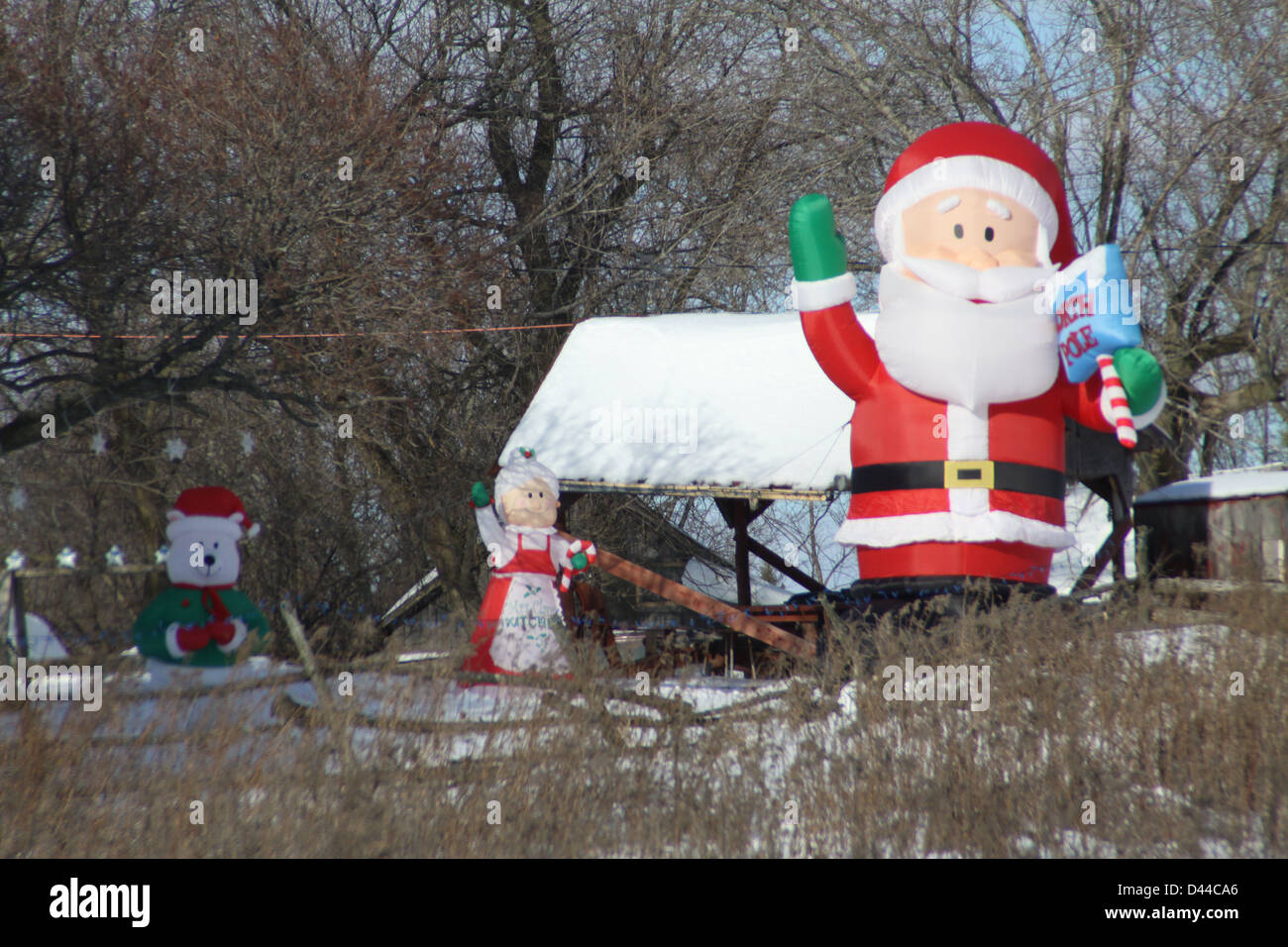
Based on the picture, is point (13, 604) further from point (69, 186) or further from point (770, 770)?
point (770, 770)

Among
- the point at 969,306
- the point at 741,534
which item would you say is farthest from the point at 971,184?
the point at 741,534

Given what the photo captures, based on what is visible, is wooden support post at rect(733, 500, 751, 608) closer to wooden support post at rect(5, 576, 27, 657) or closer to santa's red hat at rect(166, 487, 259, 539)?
santa's red hat at rect(166, 487, 259, 539)

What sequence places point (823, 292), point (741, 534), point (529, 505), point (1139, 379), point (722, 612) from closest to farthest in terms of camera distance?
point (1139, 379) → point (823, 292) → point (722, 612) → point (529, 505) → point (741, 534)

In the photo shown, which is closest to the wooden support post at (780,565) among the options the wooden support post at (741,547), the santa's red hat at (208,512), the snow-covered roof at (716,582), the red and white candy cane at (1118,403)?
the wooden support post at (741,547)

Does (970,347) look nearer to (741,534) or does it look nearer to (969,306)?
(969,306)

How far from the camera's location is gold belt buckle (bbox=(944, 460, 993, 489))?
7.24 metres

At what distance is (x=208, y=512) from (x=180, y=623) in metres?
0.79

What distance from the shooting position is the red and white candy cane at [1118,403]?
7.21m

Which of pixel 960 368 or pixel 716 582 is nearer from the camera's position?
pixel 960 368

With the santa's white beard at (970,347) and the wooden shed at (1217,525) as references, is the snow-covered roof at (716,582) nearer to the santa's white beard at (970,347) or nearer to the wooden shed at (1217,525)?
the wooden shed at (1217,525)

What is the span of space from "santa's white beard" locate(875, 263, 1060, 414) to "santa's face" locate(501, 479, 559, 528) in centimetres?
261

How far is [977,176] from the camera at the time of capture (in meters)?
7.39

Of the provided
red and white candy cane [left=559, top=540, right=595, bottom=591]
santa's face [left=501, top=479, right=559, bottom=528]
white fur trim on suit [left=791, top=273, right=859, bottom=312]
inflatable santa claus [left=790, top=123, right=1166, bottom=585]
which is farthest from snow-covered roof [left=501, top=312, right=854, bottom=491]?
white fur trim on suit [left=791, top=273, right=859, bottom=312]
